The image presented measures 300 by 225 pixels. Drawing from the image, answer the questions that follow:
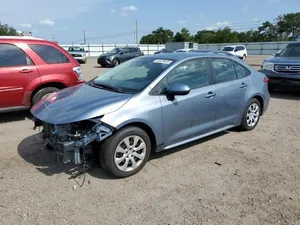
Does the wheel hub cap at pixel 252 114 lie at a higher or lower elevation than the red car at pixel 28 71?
lower

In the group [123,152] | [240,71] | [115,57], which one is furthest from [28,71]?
[115,57]

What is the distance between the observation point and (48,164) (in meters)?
4.10

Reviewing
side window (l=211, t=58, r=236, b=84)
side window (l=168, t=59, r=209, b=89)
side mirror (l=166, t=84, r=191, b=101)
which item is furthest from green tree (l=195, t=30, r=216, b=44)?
side mirror (l=166, t=84, r=191, b=101)

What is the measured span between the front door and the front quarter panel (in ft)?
0.34

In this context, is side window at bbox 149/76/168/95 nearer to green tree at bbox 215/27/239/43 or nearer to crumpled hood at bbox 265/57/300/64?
crumpled hood at bbox 265/57/300/64

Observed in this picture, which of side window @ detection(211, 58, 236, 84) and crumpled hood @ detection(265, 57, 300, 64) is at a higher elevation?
side window @ detection(211, 58, 236, 84)

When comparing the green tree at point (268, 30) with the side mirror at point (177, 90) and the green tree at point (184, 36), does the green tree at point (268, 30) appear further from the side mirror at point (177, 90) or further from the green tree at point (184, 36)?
the side mirror at point (177, 90)

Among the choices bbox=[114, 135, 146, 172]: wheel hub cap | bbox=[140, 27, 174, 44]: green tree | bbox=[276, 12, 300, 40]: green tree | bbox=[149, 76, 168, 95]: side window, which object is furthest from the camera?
bbox=[140, 27, 174, 44]: green tree

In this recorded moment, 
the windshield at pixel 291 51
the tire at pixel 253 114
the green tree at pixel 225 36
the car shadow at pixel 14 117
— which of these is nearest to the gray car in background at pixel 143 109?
the tire at pixel 253 114

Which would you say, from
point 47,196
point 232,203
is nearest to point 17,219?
point 47,196

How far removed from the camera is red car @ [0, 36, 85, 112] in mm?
5855

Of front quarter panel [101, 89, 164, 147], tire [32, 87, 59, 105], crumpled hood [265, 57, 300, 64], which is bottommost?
tire [32, 87, 59, 105]

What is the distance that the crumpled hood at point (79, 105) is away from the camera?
348 cm

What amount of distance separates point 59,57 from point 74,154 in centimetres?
374
